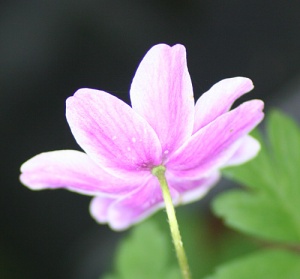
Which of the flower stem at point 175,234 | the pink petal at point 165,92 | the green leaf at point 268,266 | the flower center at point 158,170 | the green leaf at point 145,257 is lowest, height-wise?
the green leaf at point 268,266

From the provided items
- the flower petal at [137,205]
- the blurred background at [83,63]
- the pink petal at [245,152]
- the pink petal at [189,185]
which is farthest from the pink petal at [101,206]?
the blurred background at [83,63]

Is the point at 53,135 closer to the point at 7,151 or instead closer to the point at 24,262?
the point at 7,151

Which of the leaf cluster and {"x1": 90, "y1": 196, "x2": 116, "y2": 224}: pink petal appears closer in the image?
{"x1": 90, "y1": 196, "x2": 116, "y2": 224}: pink petal

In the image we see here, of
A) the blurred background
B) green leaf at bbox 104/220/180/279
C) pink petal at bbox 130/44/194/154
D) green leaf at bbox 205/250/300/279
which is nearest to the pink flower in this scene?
pink petal at bbox 130/44/194/154

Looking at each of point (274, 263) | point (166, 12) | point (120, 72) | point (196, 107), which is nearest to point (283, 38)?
point (166, 12)

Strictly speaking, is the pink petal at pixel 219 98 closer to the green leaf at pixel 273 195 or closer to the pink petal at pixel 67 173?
the pink petal at pixel 67 173

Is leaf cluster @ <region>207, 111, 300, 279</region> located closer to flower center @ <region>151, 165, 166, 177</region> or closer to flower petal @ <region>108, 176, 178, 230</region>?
flower petal @ <region>108, 176, 178, 230</region>
